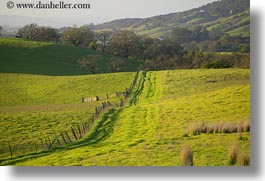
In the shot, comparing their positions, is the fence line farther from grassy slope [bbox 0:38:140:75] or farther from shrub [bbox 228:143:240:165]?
shrub [bbox 228:143:240:165]

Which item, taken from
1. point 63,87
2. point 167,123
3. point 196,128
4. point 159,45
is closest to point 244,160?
point 196,128

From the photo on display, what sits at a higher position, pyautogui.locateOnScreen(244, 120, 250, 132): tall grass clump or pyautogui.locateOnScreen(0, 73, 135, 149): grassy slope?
pyautogui.locateOnScreen(0, 73, 135, 149): grassy slope

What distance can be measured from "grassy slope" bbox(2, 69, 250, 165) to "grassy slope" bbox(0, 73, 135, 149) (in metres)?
0.41

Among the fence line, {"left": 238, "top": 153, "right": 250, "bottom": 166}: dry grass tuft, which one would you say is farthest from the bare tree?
{"left": 238, "top": 153, "right": 250, "bottom": 166}: dry grass tuft

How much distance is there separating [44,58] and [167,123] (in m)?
2.97

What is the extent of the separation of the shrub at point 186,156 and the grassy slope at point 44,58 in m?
1.92

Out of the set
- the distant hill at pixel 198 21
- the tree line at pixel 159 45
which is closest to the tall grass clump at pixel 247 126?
the tree line at pixel 159 45

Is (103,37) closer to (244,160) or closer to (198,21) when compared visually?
(198,21)

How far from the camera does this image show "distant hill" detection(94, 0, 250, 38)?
9164 millimetres

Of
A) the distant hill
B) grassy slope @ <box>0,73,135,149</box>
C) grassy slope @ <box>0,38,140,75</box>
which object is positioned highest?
the distant hill

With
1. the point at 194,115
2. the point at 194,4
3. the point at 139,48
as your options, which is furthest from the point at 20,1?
the point at 194,115

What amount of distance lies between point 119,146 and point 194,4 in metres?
3.02

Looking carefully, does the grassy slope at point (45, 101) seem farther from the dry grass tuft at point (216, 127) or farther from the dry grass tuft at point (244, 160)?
the dry grass tuft at point (244, 160)

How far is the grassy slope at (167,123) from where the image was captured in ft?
29.3
